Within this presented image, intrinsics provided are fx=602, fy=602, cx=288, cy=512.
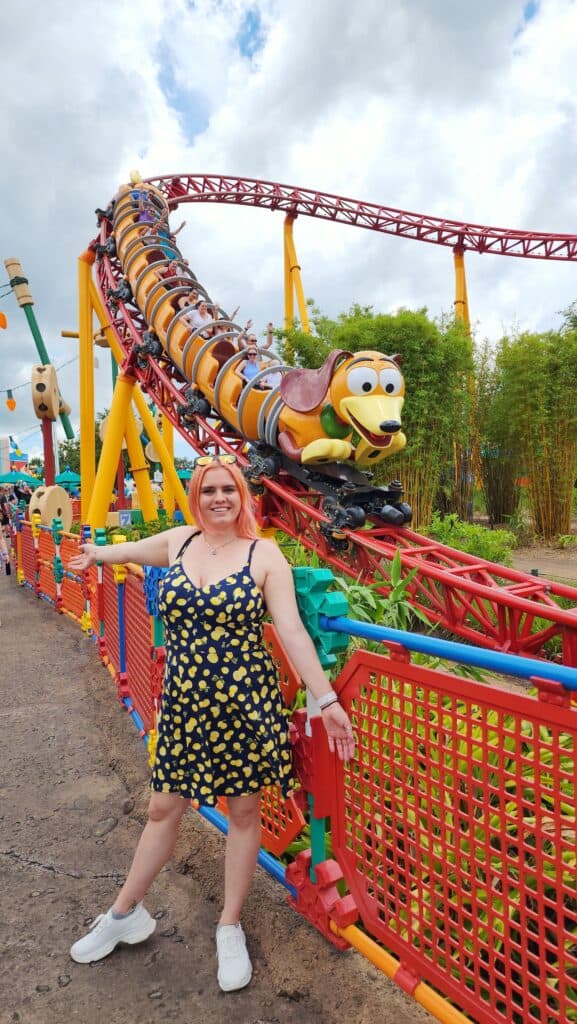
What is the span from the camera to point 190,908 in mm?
1944

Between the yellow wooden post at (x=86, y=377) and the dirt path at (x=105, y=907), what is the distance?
6467 millimetres

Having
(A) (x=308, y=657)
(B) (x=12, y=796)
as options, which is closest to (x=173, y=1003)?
(A) (x=308, y=657)

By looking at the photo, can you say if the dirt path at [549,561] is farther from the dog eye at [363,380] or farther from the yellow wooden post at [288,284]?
the yellow wooden post at [288,284]

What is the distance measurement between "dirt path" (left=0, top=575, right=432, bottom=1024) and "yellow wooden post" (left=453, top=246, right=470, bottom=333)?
545 inches

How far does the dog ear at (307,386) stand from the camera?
498 cm

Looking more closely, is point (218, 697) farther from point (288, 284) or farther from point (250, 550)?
point (288, 284)

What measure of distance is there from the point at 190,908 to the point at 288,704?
73 centimetres

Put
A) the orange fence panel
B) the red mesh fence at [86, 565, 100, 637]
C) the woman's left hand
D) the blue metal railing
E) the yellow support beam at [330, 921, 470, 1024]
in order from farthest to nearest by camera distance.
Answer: the orange fence panel
the red mesh fence at [86, 565, 100, 637]
the woman's left hand
the yellow support beam at [330, 921, 470, 1024]
the blue metal railing

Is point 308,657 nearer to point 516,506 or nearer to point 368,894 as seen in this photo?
point 368,894

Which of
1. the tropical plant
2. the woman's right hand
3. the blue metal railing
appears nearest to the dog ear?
the woman's right hand

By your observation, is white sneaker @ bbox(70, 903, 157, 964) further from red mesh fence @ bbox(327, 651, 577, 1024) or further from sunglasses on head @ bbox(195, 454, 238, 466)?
sunglasses on head @ bbox(195, 454, 238, 466)

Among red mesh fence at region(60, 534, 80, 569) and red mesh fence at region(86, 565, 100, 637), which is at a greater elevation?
red mesh fence at region(60, 534, 80, 569)

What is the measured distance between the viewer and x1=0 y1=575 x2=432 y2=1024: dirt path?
156 centimetres

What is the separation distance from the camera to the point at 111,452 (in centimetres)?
821
